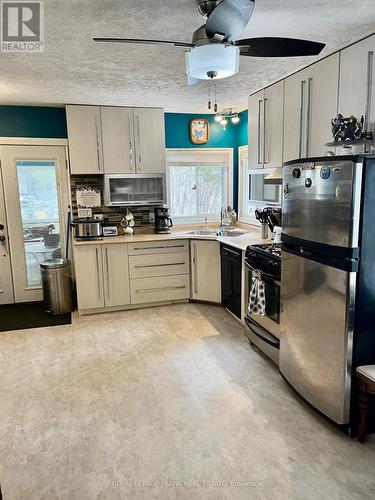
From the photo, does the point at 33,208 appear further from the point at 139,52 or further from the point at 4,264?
the point at 139,52

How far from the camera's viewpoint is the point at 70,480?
1921mm

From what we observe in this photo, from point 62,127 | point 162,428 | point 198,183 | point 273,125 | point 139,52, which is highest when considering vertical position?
point 139,52

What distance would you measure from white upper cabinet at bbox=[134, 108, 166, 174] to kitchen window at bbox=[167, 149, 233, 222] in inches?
17.3

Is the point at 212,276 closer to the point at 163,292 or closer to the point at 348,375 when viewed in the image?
the point at 163,292

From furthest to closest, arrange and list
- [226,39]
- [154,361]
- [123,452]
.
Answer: [154,361] < [123,452] < [226,39]

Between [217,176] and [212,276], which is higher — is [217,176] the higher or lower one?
the higher one

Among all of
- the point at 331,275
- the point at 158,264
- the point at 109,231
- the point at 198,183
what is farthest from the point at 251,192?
the point at 331,275

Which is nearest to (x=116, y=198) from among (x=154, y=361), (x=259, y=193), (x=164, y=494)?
(x=259, y=193)

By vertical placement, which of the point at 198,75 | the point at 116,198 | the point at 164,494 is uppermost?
the point at 198,75

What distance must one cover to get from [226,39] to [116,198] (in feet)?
9.97

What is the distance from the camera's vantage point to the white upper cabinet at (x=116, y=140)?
4.23 m

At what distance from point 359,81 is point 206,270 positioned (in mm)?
2647

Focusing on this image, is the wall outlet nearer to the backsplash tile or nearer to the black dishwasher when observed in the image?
the backsplash tile

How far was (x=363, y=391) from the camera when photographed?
6.84 feet
